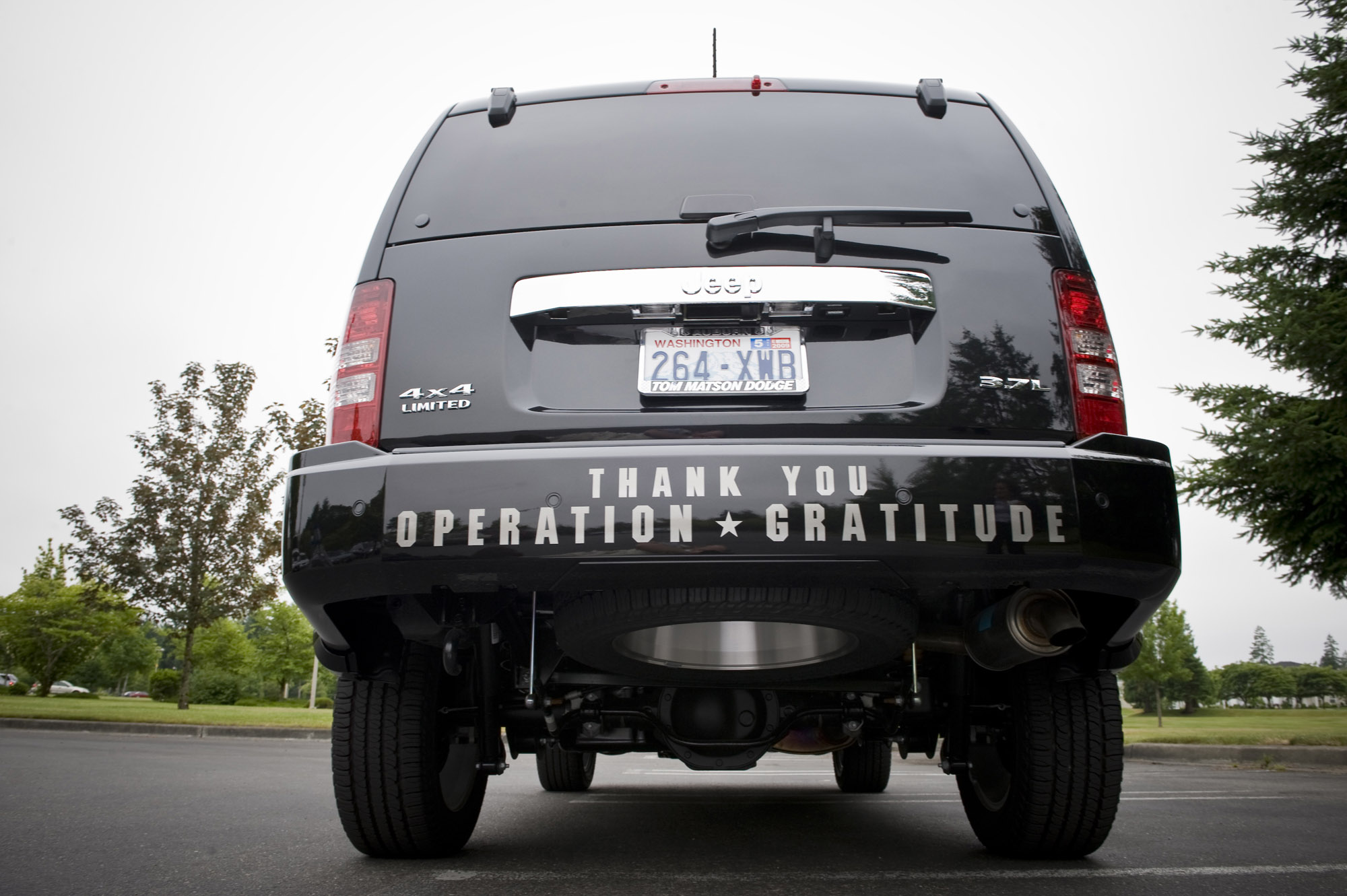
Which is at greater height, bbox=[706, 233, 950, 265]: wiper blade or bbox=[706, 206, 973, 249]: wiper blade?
bbox=[706, 206, 973, 249]: wiper blade

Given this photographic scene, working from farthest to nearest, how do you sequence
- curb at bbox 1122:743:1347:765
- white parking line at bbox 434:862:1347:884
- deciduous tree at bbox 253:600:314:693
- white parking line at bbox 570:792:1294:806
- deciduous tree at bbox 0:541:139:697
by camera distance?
deciduous tree at bbox 253:600:314:693 → deciduous tree at bbox 0:541:139:697 → curb at bbox 1122:743:1347:765 → white parking line at bbox 570:792:1294:806 → white parking line at bbox 434:862:1347:884

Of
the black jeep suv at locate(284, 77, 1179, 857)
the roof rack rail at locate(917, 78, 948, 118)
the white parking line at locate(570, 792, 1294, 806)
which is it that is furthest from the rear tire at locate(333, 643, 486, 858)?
the white parking line at locate(570, 792, 1294, 806)

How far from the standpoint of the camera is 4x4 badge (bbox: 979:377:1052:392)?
2.16 meters

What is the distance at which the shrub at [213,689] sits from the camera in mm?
42312

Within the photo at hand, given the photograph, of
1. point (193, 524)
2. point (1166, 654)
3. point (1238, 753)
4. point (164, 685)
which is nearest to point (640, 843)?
point (1238, 753)

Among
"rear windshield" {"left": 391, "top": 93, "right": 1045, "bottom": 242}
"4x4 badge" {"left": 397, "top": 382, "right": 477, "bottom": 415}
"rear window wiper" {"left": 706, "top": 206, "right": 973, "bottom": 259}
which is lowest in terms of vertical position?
"4x4 badge" {"left": 397, "top": 382, "right": 477, "bottom": 415}

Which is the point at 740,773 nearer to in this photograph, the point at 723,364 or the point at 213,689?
the point at 723,364

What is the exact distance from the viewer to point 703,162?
8.23ft

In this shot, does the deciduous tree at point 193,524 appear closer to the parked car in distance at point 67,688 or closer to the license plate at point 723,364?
the license plate at point 723,364

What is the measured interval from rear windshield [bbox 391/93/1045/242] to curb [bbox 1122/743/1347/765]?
771 cm

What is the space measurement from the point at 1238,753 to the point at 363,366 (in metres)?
10.4

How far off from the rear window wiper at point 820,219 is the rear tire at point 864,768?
3400 millimetres

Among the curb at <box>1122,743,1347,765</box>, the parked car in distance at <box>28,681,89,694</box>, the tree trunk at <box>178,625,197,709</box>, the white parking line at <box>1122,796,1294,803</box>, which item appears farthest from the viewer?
the parked car in distance at <box>28,681,89,694</box>

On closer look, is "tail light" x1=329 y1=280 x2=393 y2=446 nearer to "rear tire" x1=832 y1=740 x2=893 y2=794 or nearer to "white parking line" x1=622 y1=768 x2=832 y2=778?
"rear tire" x1=832 y1=740 x2=893 y2=794
